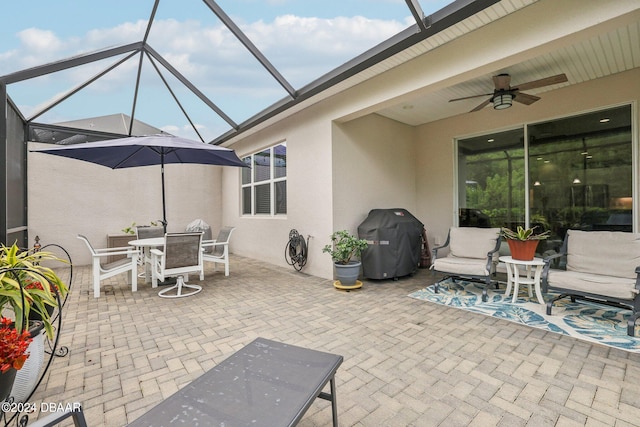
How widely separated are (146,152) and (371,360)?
4856 mm

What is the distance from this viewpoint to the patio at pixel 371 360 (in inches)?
74.1

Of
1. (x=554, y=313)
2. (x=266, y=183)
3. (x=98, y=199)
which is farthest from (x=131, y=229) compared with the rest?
(x=554, y=313)

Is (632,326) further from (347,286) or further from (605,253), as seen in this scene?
(347,286)

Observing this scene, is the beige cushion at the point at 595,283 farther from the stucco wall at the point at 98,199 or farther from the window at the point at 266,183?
the stucco wall at the point at 98,199

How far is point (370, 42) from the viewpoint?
12.7 feet

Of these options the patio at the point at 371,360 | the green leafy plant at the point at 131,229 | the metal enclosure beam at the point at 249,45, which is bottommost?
the patio at the point at 371,360

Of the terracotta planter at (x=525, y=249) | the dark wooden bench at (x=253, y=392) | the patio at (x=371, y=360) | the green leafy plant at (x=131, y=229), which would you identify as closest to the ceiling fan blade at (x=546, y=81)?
the terracotta planter at (x=525, y=249)

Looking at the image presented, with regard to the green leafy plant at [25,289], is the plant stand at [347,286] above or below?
below

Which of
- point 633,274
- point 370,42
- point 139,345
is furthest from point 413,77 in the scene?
point 139,345

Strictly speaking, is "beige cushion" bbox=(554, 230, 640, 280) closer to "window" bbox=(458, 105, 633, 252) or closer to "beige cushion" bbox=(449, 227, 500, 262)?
"beige cushion" bbox=(449, 227, 500, 262)

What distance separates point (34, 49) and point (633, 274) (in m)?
8.60

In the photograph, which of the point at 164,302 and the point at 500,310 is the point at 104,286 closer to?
the point at 164,302

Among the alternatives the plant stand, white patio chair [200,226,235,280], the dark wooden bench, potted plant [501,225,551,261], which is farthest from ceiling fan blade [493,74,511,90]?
white patio chair [200,226,235,280]

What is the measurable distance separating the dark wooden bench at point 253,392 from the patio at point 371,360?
1.53 feet
